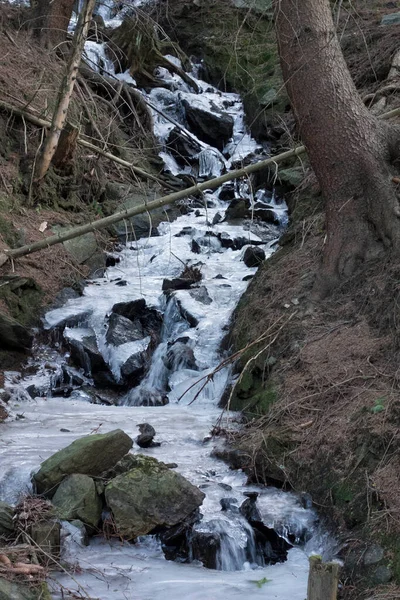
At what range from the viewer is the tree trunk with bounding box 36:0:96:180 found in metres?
10.6

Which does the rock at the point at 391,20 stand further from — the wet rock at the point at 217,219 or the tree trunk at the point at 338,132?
the tree trunk at the point at 338,132

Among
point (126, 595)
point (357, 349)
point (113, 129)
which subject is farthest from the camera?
point (113, 129)

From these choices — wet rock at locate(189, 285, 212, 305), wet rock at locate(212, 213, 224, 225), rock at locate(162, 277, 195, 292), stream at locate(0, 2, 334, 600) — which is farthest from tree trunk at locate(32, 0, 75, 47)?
wet rock at locate(189, 285, 212, 305)

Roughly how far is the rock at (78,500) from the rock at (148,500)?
0.36 feet

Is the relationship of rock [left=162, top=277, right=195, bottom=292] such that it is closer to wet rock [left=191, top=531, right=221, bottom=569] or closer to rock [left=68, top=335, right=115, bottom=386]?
rock [left=68, top=335, right=115, bottom=386]

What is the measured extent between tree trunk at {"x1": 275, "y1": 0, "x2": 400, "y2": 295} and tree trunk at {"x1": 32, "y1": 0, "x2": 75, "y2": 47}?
23.6 feet

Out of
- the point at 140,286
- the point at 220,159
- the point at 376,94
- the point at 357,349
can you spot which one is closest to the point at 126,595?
the point at 357,349

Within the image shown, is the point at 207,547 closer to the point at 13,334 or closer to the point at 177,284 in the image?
the point at 13,334

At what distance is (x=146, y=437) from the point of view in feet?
23.6

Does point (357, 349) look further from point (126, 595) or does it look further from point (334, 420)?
point (126, 595)

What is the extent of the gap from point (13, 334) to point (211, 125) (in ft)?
29.1

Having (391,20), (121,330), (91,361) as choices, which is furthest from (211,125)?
(91,361)

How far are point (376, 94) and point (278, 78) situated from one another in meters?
6.11

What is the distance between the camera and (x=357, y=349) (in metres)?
7.04
